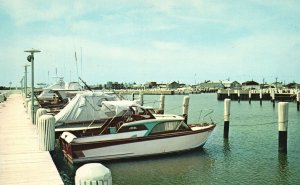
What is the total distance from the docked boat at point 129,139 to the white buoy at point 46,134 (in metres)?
1.60

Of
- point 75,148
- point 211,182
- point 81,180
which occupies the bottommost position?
point 211,182

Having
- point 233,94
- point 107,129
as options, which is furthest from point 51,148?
point 233,94

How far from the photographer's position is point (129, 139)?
58.1 feet

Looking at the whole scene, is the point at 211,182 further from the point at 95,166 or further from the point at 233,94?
the point at 233,94

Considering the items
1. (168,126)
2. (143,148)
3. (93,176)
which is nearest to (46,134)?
(143,148)

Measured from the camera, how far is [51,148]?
15.1 m

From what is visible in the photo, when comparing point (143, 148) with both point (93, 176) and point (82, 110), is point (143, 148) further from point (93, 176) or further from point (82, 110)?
point (93, 176)

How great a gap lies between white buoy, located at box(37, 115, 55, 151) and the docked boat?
1.60 metres

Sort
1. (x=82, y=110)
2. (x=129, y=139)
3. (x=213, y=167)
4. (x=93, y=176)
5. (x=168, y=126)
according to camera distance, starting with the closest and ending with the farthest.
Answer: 1. (x=93, y=176)
2. (x=213, y=167)
3. (x=129, y=139)
4. (x=168, y=126)
5. (x=82, y=110)

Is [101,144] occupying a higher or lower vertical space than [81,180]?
lower

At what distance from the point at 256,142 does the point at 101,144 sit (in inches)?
438

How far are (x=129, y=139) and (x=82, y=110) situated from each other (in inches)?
233

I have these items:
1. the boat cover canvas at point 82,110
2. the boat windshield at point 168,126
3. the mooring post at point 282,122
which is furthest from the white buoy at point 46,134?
the mooring post at point 282,122

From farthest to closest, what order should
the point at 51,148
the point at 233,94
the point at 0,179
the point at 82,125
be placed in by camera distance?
1. the point at 233,94
2. the point at 82,125
3. the point at 51,148
4. the point at 0,179
